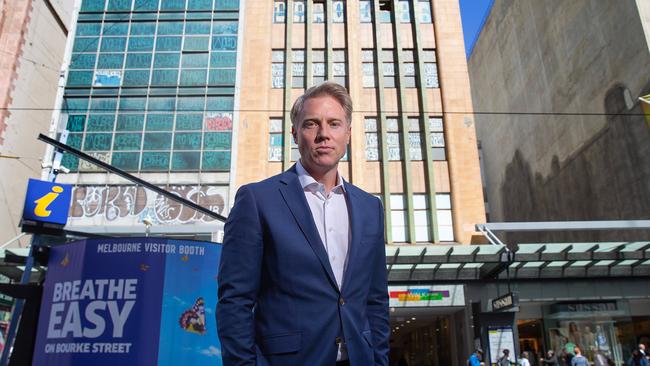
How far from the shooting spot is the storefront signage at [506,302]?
18.0 m

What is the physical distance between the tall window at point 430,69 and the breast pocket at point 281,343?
1025 inches

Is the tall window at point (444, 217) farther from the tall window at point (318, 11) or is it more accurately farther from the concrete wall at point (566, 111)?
the tall window at point (318, 11)

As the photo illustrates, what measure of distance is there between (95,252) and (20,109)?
81.4 feet

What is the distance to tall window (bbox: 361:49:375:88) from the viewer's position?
2705 centimetres

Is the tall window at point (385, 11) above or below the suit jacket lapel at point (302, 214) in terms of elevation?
above

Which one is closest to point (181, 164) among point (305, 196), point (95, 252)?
point (95, 252)

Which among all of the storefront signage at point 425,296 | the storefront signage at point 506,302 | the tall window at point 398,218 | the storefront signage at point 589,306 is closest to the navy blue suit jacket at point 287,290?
the storefront signage at point 506,302

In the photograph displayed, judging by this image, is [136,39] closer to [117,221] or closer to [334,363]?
[117,221]

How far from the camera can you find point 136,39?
1087 inches

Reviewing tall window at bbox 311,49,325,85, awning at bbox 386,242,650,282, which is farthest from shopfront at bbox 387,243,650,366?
tall window at bbox 311,49,325,85

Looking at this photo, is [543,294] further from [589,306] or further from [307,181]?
[307,181]

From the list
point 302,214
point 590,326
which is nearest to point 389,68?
point 590,326

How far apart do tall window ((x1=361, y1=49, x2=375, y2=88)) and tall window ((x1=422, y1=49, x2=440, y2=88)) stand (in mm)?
2878

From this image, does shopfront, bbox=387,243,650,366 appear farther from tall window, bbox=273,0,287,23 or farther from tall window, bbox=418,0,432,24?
tall window, bbox=273,0,287,23
